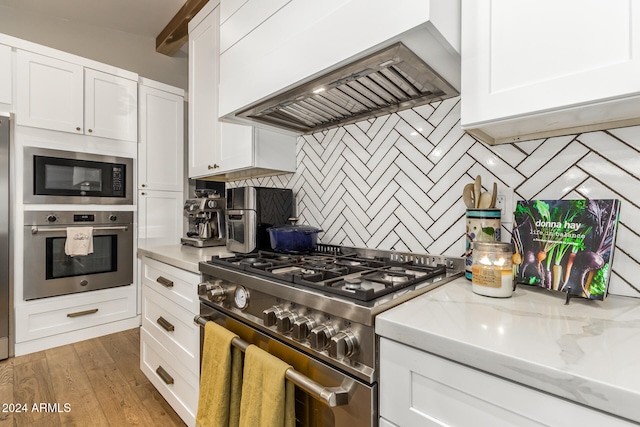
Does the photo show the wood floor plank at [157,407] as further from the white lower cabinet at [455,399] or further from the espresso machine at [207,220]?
the white lower cabinet at [455,399]

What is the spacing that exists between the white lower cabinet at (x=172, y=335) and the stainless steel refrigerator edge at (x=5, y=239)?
1.15m

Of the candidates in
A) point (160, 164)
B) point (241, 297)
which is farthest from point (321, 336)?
point (160, 164)

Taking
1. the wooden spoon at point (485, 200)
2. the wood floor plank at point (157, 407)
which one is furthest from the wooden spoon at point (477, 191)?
the wood floor plank at point (157, 407)

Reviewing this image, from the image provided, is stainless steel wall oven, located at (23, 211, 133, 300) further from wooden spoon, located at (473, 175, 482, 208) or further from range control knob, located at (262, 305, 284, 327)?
wooden spoon, located at (473, 175, 482, 208)

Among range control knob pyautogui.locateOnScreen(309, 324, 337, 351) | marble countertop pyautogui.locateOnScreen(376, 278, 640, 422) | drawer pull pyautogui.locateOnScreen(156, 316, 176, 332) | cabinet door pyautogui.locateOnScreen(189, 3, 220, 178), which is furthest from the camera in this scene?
cabinet door pyautogui.locateOnScreen(189, 3, 220, 178)

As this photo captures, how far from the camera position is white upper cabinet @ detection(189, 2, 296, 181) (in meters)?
1.75

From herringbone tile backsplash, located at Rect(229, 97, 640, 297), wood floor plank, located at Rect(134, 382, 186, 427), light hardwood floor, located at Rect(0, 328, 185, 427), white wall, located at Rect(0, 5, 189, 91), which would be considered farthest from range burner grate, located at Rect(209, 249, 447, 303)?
white wall, located at Rect(0, 5, 189, 91)

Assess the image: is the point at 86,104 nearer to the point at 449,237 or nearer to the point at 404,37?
the point at 404,37

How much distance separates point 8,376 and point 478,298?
111 inches

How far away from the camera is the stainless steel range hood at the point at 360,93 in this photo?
968mm

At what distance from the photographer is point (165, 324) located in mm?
1609

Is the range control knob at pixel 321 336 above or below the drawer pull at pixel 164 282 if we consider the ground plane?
above

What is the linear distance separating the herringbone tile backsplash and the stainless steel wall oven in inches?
72.4

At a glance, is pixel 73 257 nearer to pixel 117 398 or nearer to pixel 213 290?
pixel 117 398
